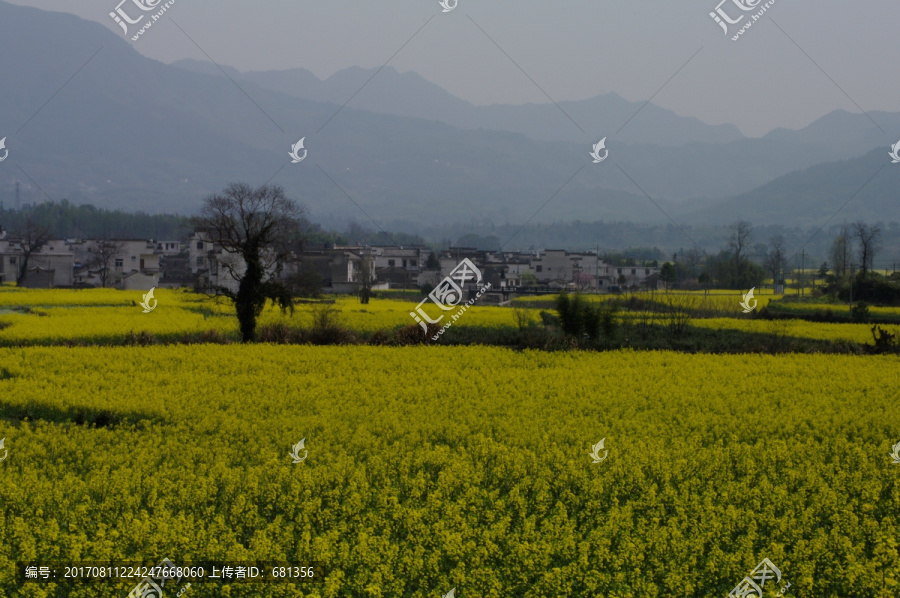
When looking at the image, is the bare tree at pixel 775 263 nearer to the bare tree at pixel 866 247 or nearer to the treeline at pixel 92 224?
the bare tree at pixel 866 247

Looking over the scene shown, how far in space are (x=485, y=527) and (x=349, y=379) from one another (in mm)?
11307

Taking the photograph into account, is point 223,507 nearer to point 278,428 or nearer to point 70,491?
point 70,491

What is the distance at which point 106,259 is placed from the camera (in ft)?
255

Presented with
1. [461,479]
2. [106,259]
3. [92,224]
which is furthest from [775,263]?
[92,224]

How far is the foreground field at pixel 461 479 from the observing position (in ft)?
28.6

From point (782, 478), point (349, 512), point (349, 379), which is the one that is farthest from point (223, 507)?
point (349, 379)

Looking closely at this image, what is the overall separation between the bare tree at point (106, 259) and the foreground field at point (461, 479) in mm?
58725

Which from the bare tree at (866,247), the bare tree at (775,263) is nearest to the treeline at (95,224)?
the bare tree at (775,263)

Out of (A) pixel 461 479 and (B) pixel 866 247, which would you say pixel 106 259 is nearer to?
(B) pixel 866 247

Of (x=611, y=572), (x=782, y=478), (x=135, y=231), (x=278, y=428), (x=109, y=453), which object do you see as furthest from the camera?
(x=135, y=231)

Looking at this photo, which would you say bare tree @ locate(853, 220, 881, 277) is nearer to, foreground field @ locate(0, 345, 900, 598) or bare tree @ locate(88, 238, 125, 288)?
foreground field @ locate(0, 345, 900, 598)

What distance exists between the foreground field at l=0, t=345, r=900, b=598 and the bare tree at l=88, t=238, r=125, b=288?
58.7 metres

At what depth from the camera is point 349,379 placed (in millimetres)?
20594

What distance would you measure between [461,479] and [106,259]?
7497cm
